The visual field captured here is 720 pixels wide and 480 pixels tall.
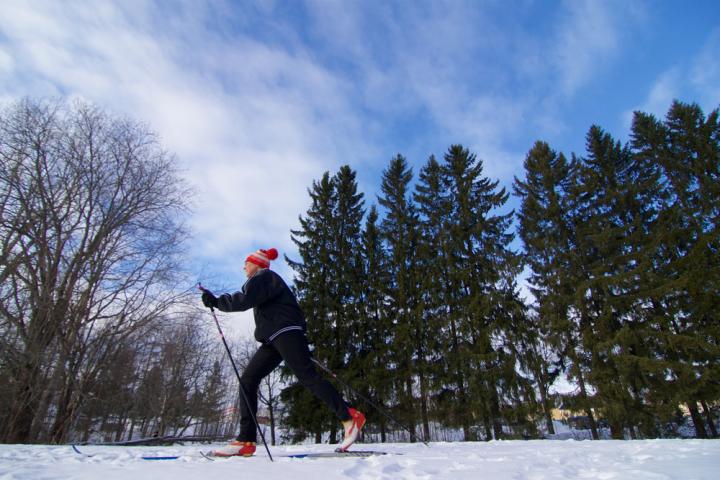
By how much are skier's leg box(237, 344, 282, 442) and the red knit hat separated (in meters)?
0.81

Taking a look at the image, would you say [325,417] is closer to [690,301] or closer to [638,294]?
[638,294]

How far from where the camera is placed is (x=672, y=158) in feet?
52.4

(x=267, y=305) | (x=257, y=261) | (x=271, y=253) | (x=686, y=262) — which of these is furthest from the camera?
(x=686, y=262)

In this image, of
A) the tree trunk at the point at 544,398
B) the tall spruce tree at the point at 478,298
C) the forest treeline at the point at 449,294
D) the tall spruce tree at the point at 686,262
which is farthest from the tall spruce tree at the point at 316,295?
the tall spruce tree at the point at 686,262

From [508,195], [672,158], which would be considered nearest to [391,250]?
[508,195]

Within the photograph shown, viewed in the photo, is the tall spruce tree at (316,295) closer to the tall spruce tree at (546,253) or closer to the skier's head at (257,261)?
the tall spruce tree at (546,253)

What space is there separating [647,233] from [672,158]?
388cm

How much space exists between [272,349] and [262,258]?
911 millimetres

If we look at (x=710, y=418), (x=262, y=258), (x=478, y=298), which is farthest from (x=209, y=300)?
(x=710, y=418)

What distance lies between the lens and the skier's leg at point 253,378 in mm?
3252

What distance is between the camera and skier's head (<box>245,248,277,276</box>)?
3637 mm

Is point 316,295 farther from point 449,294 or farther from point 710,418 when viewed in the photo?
point 710,418

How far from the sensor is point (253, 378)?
3.36 metres

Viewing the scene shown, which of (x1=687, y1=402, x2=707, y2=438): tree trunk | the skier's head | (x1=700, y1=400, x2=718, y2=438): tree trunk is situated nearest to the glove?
the skier's head
